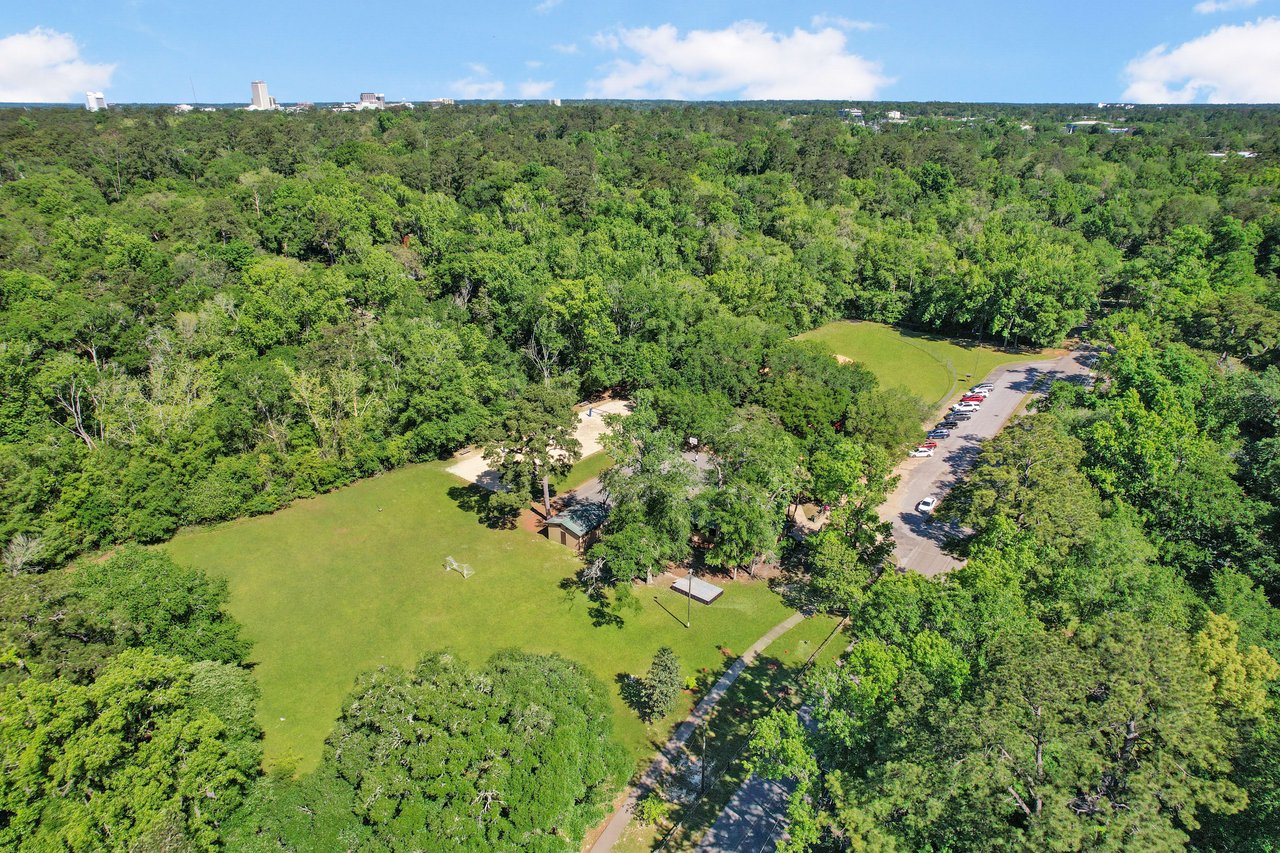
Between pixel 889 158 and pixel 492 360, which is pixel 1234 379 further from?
pixel 889 158

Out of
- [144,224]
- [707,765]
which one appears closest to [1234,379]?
[707,765]

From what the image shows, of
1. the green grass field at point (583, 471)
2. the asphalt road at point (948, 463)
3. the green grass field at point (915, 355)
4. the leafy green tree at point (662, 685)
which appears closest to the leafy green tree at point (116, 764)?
the leafy green tree at point (662, 685)

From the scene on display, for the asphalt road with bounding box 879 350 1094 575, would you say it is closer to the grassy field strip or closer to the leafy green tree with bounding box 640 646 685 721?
the grassy field strip

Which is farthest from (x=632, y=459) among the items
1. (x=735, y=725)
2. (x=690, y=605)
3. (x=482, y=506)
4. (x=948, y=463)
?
(x=948, y=463)

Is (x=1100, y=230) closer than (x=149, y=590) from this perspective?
No

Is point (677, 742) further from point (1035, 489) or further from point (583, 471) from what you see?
point (583, 471)

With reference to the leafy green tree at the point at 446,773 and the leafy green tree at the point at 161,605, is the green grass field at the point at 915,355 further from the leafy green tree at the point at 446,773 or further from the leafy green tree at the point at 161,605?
the leafy green tree at the point at 161,605

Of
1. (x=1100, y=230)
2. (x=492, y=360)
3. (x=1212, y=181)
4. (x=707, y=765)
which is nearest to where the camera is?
(x=707, y=765)
